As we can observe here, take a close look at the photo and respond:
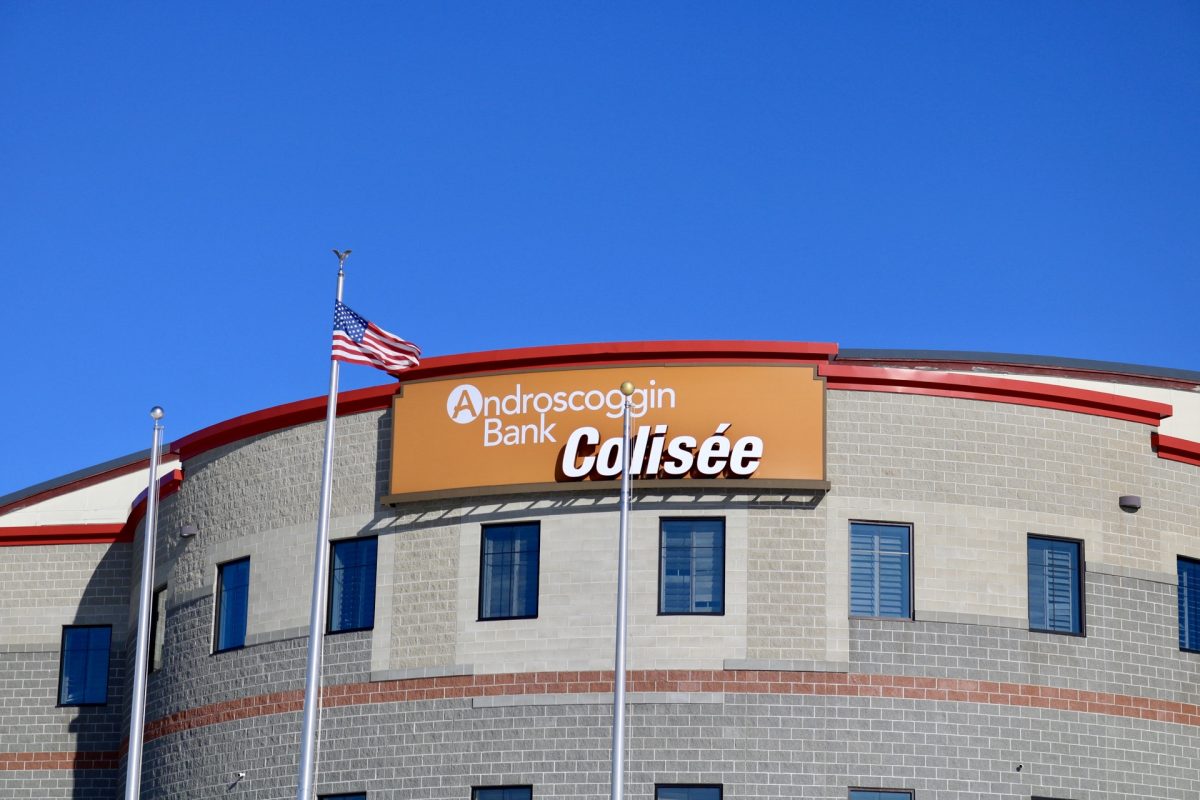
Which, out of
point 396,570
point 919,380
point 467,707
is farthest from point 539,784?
point 919,380

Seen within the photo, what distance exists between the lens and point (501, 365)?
1387 inches

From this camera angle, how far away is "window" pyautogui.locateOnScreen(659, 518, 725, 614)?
110 feet

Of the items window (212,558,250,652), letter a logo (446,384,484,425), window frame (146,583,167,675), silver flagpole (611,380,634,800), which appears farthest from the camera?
window frame (146,583,167,675)

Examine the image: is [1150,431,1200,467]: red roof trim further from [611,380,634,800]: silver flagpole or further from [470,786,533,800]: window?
[470,786,533,800]: window

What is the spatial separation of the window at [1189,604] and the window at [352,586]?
14395mm

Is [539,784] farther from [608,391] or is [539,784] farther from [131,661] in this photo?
[131,661]

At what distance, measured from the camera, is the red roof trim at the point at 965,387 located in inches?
1347

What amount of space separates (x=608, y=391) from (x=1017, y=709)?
8742 millimetres

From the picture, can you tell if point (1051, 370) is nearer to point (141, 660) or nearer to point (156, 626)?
point (156, 626)

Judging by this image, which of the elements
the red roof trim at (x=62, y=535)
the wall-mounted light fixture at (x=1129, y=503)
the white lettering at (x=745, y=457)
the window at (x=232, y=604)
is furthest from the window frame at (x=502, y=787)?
the red roof trim at (x=62, y=535)

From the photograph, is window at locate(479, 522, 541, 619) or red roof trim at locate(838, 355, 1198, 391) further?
red roof trim at locate(838, 355, 1198, 391)

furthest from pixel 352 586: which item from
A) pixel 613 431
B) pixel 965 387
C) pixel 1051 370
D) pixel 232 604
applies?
Answer: pixel 1051 370

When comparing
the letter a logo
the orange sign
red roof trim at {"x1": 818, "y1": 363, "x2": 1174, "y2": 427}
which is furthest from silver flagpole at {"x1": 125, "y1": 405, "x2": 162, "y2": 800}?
red roof trim at {"x1": 818, "y1": 363, "x2": 1174, "y2": 427}

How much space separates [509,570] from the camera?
34.5 metres
